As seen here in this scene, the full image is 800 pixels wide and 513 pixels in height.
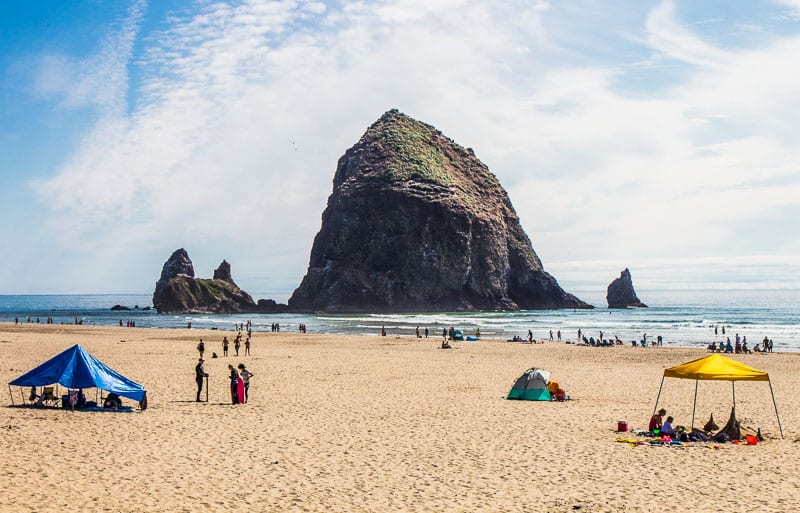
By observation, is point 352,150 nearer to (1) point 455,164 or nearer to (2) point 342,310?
(1) point 455,164

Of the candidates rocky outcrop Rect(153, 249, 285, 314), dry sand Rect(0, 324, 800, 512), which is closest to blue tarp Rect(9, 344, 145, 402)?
dry sand Rect(0, 324, 800, 512)

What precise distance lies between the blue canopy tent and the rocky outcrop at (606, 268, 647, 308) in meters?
129

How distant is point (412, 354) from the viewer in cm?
3809

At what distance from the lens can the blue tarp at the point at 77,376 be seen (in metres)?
16.4

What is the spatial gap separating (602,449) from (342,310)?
92048 mm

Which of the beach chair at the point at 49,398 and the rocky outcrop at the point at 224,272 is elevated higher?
the rocky outcrop at the point at 224,272

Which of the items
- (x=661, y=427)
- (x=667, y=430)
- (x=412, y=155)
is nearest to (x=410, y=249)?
(x=412, y=155)

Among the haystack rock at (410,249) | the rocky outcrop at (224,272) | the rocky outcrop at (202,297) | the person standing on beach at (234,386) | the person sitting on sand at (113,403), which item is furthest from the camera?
the rocky outcrop at (224,272)

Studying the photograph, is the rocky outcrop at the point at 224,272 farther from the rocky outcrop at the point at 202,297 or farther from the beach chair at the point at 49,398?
the beach chair at the point at 49,398

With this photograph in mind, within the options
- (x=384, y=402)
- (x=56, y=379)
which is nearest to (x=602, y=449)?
(x=384, y=402)

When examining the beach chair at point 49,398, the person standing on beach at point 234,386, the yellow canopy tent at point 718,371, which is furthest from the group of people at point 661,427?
the beach chair at point 49,398

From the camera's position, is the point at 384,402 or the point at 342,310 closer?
the point at 384,402

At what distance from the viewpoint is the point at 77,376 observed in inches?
648

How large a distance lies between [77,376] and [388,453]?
884 cm
